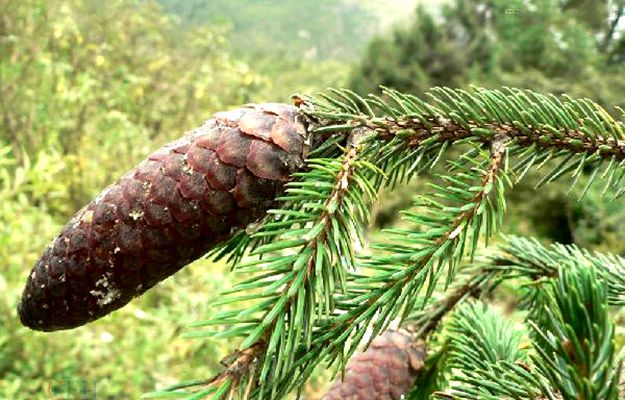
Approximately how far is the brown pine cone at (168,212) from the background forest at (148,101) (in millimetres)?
100

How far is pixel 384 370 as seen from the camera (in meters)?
0.66

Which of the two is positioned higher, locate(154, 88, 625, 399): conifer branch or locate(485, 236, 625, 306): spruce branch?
locate(154, 88, 625, 399): conifer branch

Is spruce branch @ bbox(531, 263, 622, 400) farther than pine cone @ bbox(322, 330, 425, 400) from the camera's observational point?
No

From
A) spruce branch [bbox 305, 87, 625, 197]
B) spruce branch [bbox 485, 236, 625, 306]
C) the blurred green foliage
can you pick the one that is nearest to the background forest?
the blurred green foliage

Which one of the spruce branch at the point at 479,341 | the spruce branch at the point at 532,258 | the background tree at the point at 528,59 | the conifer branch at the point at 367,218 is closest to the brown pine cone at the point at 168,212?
the conifer branch at the point at 367,218

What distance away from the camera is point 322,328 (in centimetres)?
43

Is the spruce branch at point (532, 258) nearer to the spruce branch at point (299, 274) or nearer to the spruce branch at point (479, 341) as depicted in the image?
the spruce branch at point (479, 341)

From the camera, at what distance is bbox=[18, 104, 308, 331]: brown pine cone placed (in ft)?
1.49

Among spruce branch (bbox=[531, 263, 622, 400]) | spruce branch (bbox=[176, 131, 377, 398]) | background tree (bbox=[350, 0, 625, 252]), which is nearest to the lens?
spruce branch (bbox=[531, 263, 622, 400])

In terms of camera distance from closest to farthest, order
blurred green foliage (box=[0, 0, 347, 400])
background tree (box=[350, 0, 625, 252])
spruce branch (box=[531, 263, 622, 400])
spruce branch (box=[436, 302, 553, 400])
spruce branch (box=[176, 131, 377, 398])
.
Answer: spruce branch (box=[531, 263, 622, 400]) < spruce branch (box=[176, 131, 377, 398]) < spruce branch (box=[436, 302, 553, 400]) < blurred green foliage (box=[0, 0, 347, 400]) < background tree (box=[350, 0, 625, 252])

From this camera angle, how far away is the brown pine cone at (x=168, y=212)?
0.45m

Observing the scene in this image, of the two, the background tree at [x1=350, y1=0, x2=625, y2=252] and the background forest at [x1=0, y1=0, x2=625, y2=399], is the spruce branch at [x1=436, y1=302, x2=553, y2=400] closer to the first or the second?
the background forest at [x1=0, y1=0, x2=625, y2=399]

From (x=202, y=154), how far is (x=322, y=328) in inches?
6.2

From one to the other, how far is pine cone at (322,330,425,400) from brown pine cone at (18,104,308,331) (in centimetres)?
27
